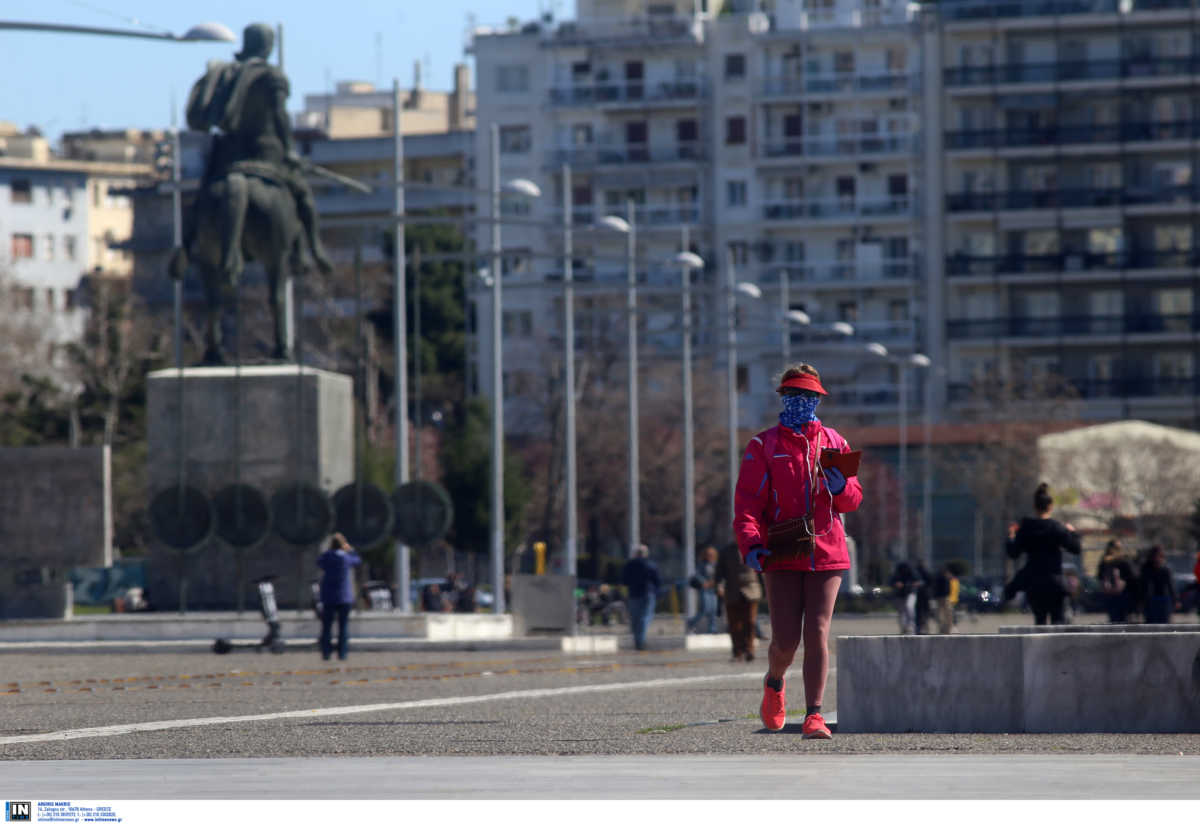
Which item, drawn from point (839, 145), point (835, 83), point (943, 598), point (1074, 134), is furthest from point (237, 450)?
point (835, 83)

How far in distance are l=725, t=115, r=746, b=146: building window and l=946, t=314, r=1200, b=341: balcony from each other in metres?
11.4

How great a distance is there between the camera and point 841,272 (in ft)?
340

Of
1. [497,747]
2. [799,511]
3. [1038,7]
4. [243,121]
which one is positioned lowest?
[497,747]

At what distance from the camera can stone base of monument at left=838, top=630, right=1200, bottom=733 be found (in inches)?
492

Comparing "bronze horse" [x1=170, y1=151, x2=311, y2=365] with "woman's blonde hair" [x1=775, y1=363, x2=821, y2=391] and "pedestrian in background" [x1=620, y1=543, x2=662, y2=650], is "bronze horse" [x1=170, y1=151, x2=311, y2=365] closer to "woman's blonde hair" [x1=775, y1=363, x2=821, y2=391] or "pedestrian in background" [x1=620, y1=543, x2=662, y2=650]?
"pedestrian in background" [x1=620, y1=543, x2=662, y2=650]

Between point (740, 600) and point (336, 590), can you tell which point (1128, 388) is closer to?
point (740, 600)

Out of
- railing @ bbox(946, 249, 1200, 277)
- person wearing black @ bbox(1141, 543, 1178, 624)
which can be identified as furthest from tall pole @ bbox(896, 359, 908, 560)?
person wearing black @ bbox(1141, 543, 1178, 624)

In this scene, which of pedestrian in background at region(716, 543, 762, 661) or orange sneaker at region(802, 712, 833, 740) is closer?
orange sneaker at region(802, 712, 833, 740)

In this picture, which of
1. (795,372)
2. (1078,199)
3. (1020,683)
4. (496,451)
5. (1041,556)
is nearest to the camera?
(795,372)

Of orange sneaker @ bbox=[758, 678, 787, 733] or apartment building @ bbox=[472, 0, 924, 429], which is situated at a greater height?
apartment building @ bbox=[472, 0, 924, 429]

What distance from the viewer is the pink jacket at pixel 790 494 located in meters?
11.5

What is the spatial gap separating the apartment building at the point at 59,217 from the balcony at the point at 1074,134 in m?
48.2

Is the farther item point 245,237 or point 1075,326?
point 1075,326

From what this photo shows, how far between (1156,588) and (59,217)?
110 meters
